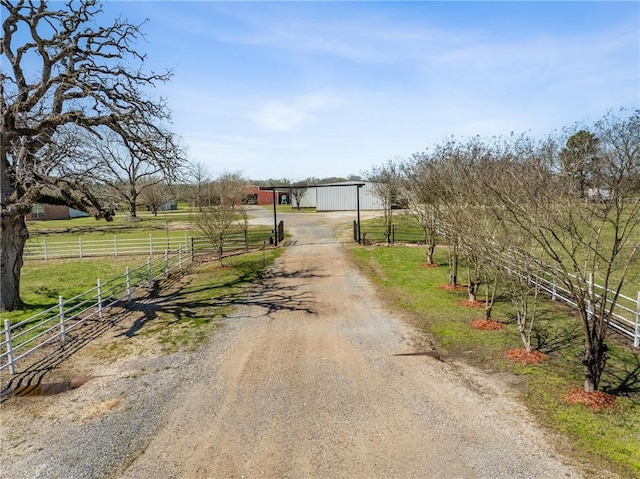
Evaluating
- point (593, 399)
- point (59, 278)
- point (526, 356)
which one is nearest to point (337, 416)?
point (593, 399)

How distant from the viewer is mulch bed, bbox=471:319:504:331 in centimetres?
998

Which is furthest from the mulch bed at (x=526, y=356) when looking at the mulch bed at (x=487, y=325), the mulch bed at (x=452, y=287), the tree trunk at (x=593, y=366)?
the mulch bed at (x=452, y=287)

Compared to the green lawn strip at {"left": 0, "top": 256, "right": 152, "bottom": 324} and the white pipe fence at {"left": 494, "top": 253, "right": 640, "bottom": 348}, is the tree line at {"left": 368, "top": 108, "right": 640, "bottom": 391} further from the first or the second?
the green lawn strip at {"left": 0, "top": 256, "right": 152, "bottom": 324}

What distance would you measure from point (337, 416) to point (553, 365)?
455 centimetres

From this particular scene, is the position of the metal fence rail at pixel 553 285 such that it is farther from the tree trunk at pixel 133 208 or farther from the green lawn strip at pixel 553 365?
the tree trunk at pixel 133 208

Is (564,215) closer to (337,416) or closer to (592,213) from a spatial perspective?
(592,213)

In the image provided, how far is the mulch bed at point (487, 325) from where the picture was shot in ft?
32.7

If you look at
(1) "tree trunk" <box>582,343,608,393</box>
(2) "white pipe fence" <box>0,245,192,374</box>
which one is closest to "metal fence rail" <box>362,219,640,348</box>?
(1) "tree trunk" <box>582,343,608,393</box>

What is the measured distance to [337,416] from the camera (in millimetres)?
6062

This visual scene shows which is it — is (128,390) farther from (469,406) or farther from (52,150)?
(52,150)

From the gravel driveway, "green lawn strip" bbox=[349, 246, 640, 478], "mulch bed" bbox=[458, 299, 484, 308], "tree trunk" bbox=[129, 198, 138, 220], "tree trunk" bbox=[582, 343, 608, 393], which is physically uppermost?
"tree trunk" bbox=[129, 198, 138, 220]

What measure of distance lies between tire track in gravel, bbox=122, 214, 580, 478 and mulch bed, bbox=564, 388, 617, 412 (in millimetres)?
949

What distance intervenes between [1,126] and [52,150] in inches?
51.0

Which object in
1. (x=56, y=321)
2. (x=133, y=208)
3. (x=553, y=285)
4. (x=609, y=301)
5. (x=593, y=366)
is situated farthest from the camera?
(x=133, y=208)
